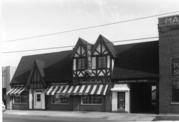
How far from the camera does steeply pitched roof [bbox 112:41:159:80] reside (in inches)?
1075

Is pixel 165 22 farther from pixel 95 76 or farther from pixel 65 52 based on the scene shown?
pixel 65 52

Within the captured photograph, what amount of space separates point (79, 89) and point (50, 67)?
6319 millimetres

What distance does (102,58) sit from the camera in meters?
29.6

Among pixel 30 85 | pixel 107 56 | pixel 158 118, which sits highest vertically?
pixel 107 56

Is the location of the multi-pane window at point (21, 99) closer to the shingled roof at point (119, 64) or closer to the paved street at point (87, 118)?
the shingled roof at point (119, 64)

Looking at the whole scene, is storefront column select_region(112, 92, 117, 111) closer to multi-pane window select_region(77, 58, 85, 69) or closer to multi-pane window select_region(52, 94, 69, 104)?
multi-pane window select_region(77, 58, 85, 69)

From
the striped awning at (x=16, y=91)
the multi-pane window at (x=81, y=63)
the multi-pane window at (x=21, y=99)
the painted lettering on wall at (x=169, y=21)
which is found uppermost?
the painted lettering on wall at (x=169, y=21)

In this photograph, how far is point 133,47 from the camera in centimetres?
3095

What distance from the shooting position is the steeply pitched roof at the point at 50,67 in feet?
107

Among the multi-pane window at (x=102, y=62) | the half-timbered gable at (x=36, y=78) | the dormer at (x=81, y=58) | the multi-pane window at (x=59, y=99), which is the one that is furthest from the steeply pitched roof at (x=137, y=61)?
the half-timbered gable at (x=36, y=78)

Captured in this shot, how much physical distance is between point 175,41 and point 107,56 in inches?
290

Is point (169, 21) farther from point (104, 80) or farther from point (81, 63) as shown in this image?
point (81, 63)

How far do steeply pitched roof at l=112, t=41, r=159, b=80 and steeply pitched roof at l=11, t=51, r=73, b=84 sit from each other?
6.00 meters

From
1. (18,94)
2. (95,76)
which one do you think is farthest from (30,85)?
(95,76)
